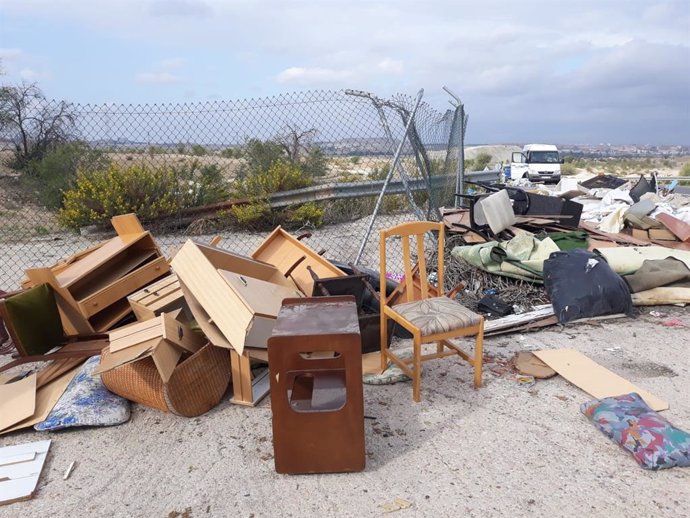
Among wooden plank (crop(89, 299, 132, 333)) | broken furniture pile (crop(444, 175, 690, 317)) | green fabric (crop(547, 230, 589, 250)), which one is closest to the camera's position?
wooden plank (crop(89, 299, 132, 333))

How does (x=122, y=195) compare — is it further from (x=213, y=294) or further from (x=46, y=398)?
(x=213, y=294)

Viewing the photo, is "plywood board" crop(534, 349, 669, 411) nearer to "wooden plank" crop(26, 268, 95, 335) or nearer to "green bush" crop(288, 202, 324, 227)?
"wooden plank" crop(26, 268, 95, 335)

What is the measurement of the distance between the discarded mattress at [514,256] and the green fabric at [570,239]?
12.7 inches

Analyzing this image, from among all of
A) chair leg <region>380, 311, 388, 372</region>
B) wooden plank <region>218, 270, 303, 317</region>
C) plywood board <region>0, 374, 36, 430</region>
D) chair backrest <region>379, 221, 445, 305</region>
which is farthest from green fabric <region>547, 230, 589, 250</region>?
plywood board <region>0, 374, 36, 430</region>

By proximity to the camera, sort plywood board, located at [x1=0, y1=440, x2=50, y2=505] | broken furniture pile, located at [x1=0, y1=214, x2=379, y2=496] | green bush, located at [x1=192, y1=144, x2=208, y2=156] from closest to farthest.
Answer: plywood board, located at [x1=0, y1=440, x2=50, y2=505] → broken furniture pile, located at [x1=0, y1=214, x2=379, y2=496] → green bush, located at [x1=192, y1=144, x2=208, y2=156]

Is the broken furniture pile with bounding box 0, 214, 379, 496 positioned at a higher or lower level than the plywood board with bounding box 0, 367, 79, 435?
higher

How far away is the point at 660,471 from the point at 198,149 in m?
6.61

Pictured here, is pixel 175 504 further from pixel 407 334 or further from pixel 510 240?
pixel 510 240

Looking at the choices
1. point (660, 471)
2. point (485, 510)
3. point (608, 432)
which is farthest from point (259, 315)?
point (660, 471)

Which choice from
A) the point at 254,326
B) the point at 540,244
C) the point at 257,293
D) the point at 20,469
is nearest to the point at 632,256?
the point at 540,244

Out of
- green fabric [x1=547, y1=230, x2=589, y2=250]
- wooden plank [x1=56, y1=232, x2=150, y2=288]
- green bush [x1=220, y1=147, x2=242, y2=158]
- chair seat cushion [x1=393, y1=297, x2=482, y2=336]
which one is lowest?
green fabric [x1=547, y1=230, x2=589, y2=250]

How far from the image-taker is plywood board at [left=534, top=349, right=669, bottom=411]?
3422 mm

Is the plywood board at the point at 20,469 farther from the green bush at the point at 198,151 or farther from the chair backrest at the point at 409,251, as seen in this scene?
the green bush at the point at 198,151

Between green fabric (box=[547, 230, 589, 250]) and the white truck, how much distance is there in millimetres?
19288
